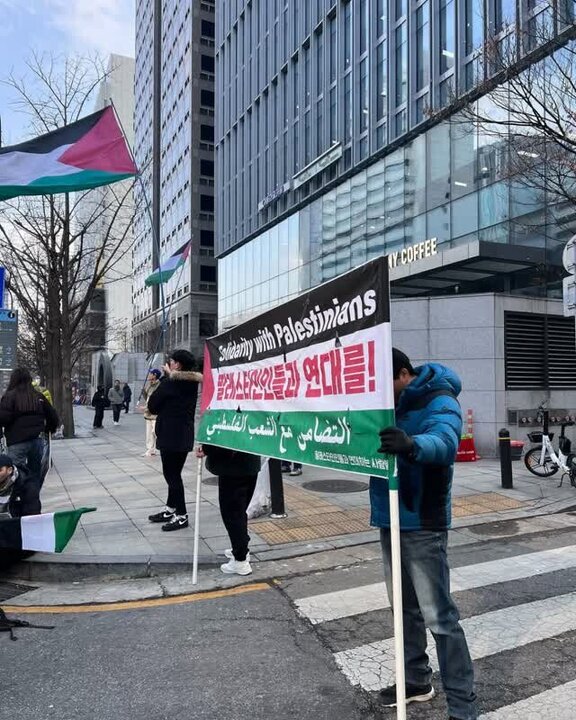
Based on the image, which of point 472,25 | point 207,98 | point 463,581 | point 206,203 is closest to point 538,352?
point 463,581

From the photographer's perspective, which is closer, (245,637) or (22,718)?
(22,718)

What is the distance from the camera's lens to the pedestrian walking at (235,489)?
5.03m

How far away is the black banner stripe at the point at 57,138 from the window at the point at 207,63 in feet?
196

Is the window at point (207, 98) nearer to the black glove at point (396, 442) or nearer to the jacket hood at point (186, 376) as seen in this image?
the jacket hood at point (186, 376)

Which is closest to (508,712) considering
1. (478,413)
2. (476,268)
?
(478,413)

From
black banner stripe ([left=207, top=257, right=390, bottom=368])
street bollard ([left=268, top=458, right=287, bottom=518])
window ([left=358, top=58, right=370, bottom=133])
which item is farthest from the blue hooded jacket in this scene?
window ([left=358, top=58, right=370, bottom=133])

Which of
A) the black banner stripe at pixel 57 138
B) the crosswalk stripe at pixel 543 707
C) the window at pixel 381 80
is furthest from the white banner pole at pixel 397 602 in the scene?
the window at pixel 381 80

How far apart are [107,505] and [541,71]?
35.3 ft

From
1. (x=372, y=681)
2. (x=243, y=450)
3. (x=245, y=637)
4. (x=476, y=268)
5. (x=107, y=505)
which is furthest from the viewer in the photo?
(x=476, y=268)

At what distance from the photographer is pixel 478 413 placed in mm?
13078

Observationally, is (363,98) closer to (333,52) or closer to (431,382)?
(333,52)

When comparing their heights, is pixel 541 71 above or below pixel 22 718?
above

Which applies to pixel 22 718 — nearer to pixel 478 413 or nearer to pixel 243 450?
pixel 243 450

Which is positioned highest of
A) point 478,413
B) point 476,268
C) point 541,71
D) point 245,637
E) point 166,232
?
point 166,232
